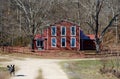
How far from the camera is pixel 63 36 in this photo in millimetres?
70438

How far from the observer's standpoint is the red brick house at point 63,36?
230 ft

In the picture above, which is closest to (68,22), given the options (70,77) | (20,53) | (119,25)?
(20,53)

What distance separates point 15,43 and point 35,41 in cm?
795

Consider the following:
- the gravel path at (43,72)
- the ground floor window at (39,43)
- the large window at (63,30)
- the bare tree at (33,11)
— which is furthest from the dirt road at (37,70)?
the ground floor window at (39,43)

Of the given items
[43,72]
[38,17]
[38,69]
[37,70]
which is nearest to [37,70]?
[37,70]

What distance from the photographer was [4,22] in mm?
78750

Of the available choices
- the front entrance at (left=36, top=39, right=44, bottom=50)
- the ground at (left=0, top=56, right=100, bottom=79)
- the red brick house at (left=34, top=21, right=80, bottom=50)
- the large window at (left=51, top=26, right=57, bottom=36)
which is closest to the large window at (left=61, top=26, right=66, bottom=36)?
the red brick house at (left=34, top=21, right=80, bottom=50)

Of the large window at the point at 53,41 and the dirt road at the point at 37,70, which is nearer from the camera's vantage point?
the dirt road at the point at 37,70

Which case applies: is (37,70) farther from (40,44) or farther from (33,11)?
(40,44)

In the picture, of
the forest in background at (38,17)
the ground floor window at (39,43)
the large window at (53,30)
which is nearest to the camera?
the forest in background at (38,17)

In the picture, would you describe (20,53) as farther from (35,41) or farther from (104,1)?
(104,1)

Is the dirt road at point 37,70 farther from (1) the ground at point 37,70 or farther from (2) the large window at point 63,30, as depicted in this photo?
(2) the large window at point 63,30

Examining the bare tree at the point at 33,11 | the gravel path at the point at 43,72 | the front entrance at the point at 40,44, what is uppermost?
the bare tree at the point at 33,11

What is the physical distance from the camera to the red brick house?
230 ft
